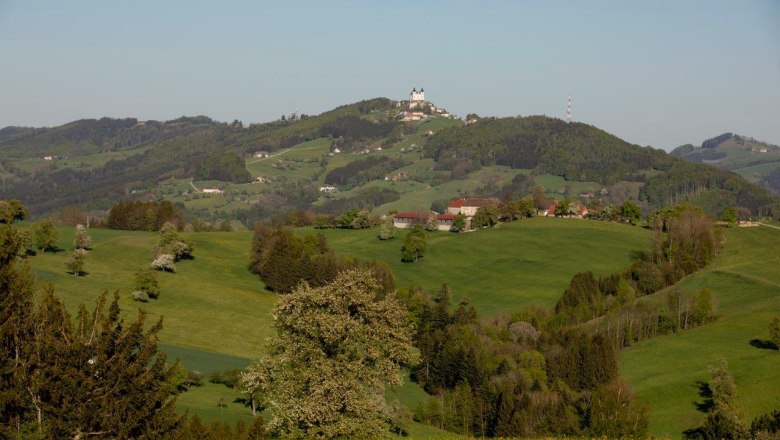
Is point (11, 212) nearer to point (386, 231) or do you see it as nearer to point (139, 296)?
point (139, 296)

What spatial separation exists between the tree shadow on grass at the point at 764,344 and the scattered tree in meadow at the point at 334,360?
65.4 meters

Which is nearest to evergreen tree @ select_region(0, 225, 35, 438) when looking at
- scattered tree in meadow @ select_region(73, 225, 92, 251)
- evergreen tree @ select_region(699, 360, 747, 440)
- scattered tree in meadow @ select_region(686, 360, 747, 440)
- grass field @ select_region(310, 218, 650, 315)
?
scattered tree in meadow @ select_region(686, 360, 747, 440)

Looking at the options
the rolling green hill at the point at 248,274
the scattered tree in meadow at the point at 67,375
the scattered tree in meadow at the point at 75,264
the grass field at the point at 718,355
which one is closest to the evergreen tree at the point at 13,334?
the scattered tree in meadow at the point at 67,375

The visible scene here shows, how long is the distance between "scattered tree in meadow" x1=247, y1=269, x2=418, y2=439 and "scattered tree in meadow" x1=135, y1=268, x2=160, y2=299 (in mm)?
76185

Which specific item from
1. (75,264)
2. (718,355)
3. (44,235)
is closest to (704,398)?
(718,355)

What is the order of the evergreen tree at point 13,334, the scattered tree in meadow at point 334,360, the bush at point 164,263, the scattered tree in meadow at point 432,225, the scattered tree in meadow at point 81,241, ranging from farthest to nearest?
the scattered tree in meadow at point 432,225
the scattered tree in meadow at point 81,241
the bush at point 164,263
the scattered tree in meadow at point 334,360
the evergreen tree at point 13,334

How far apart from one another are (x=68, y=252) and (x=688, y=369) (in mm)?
88286

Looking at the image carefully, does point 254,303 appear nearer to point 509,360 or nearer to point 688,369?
point 509,360

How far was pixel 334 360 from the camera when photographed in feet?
147

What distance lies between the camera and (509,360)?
335 feet

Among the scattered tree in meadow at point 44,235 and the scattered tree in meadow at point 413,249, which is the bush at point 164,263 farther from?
the scattered tree in meadow at point 413,249

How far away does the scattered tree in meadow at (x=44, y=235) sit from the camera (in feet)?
447

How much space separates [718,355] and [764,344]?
5413mm

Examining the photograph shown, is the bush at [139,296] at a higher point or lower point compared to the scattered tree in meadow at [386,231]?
lower
